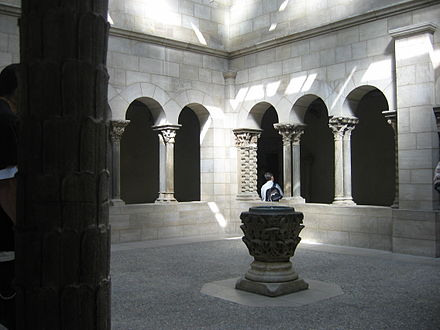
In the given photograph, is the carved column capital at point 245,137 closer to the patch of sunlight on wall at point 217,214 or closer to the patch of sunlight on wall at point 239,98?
the patch of sunlight on wall at point 239,98

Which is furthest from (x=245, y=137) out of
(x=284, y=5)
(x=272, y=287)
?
(x=272, y=287)

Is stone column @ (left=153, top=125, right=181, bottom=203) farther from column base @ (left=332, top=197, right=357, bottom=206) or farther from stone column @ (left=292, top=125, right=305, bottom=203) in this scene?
column base @ (left=332, top=197, right=357, bottom=206)

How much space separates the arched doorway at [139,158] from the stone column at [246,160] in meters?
3.50

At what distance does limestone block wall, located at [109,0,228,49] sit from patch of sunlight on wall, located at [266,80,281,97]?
1501mm

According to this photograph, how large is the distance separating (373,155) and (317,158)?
1644 millimetres

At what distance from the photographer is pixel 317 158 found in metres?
13.5

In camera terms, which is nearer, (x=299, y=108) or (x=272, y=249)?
(x=272, y=249)

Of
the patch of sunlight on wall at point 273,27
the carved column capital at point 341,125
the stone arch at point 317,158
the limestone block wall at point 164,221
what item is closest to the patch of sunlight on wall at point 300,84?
the carved column capital at point 341,125

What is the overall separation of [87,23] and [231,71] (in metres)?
9.29

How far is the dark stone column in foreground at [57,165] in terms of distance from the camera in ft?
3.76

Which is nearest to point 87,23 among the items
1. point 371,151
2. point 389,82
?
point 389,82

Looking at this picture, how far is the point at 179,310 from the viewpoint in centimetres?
418

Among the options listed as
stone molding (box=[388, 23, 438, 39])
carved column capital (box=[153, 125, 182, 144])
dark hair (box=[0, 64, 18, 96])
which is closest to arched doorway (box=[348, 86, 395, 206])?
stone molding (box=[388, 23, 438, 39])

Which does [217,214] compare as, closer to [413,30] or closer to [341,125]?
[341,125]
